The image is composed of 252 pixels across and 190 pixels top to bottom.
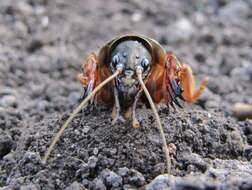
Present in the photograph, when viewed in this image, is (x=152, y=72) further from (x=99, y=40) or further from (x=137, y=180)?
(x=99, y=40)

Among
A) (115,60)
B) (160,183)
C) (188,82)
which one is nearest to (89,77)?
(115,60)

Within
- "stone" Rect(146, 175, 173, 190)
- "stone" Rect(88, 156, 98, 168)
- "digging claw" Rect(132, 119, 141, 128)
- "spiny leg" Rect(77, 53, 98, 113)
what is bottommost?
"stone" Rect(146, 175, 173, 190)

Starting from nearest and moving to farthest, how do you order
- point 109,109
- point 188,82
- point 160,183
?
point 160,183
point 109,109
point 188,82

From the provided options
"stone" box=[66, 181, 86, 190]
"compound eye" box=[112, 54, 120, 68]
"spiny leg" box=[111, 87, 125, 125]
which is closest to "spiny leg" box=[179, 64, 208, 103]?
"compound eye" box=[112, 54, 120, 68]

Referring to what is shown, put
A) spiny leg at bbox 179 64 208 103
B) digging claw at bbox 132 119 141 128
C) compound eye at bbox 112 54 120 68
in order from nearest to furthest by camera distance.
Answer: digging claw at bbox 132 119 141 128
compound eye at bbox 112 54 120 68
spiny leg at bbox 179 64 208 103

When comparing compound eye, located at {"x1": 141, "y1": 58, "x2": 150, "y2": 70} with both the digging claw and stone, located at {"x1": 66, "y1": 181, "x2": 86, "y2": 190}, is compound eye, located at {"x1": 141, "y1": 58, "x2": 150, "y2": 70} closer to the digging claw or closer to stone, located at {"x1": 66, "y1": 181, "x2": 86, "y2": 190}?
the digging claw

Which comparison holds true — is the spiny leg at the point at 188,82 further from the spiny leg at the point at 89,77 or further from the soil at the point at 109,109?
the spiny leg at the point at 89,77

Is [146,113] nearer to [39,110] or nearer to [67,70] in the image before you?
[39,110]
